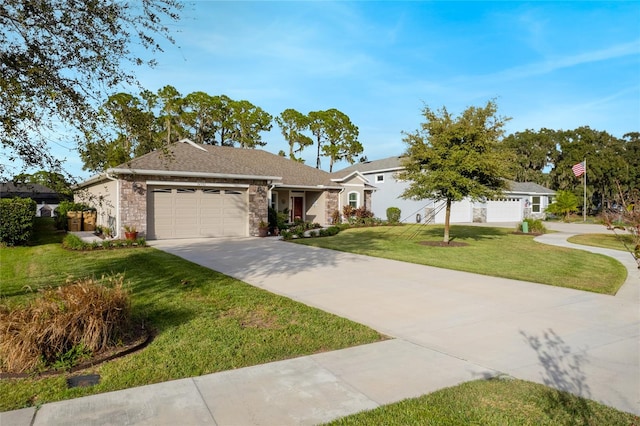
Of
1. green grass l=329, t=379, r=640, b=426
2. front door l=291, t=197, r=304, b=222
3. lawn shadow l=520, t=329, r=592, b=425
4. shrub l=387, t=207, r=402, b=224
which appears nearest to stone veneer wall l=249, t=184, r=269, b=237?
front door l=291, t=197, r=304, b=222

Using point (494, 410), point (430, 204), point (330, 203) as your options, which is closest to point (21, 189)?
point (494, 410)

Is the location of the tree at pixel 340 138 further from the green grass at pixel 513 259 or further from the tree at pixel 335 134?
the green grass at pixel 513 259

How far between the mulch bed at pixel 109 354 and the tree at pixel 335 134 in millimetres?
44493

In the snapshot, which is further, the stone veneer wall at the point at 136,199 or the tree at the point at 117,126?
the stone veneer wall at the point at 136,199

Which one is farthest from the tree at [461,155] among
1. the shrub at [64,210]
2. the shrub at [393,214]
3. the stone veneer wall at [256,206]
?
the shrub at [64,210]

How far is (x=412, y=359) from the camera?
4473 millimetres

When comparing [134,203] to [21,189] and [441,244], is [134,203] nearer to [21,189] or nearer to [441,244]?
[21,189]

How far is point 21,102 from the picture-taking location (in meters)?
5.18

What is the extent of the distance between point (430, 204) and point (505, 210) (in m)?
10.1

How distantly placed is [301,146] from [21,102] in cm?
4342

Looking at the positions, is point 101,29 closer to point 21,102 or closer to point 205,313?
point 21,102

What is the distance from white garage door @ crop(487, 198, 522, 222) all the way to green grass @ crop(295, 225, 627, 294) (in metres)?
16.3

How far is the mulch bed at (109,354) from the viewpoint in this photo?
397cm

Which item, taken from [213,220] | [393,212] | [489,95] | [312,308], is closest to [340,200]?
[393,212]
